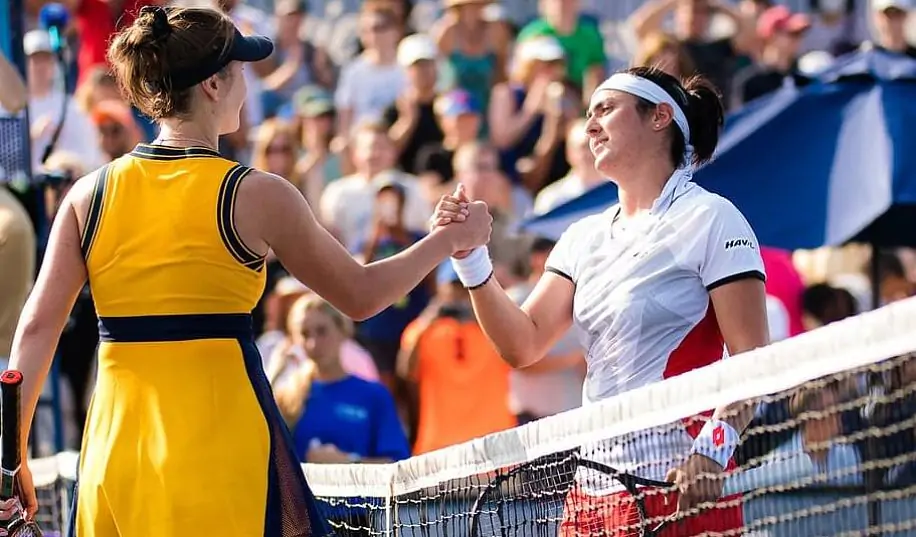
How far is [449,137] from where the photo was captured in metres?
11.5

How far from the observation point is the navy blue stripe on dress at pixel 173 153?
3.99 m

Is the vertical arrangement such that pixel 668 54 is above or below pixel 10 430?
above

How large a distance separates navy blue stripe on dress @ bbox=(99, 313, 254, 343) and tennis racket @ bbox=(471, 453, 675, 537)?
858 mm

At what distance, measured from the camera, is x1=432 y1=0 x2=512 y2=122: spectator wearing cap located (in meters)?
12.2

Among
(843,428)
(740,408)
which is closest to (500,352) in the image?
(740,408)

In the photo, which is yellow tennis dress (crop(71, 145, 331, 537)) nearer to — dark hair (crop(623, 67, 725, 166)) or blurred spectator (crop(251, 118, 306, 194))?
dark hair (crop(623, 67, 725, 166))

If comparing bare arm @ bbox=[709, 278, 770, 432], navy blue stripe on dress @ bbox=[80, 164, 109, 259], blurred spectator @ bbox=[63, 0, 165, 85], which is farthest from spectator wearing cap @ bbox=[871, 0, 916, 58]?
navy blue stripe on dress @ bbox=[80, 164, 109, 259]

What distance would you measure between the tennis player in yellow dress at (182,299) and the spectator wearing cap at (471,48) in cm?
816

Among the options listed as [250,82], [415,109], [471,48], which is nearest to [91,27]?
[250,82]

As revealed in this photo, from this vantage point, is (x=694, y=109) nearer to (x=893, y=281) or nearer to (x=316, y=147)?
(x=893, y=281)

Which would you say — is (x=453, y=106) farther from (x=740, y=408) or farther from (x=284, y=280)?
(x=740, y=408)

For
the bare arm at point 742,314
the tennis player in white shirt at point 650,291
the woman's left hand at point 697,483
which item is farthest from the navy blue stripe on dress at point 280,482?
the bare arm at point 742,314

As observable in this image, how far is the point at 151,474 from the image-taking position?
153 inches

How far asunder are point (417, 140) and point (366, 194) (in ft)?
3.08
